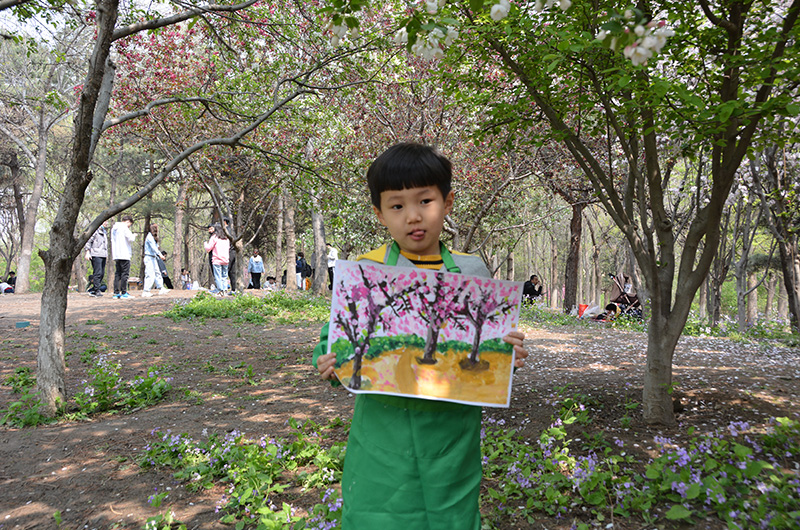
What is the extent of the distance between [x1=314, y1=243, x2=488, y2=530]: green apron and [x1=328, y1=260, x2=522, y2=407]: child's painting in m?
0.11

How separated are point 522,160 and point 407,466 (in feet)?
32.6

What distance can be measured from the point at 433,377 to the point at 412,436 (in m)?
0.20

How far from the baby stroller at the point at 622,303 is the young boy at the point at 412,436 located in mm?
13660

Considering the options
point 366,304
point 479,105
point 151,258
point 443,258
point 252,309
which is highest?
point 479,105

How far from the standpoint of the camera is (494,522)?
2674 millimetres

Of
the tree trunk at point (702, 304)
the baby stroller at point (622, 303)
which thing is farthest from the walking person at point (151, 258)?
the tree trunk at point (702, 304)

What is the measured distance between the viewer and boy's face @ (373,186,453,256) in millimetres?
1623

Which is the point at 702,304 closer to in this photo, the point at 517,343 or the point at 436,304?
the point at 517,343

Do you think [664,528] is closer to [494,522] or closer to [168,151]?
[494,522]

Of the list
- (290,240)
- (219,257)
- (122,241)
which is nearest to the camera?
(122,241)

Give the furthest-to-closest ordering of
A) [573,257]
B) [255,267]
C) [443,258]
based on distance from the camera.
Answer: [255,267], [573,257], [443,258]

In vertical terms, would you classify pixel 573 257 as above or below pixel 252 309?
above

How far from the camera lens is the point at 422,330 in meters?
1.55

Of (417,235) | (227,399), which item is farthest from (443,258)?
(227,399)
